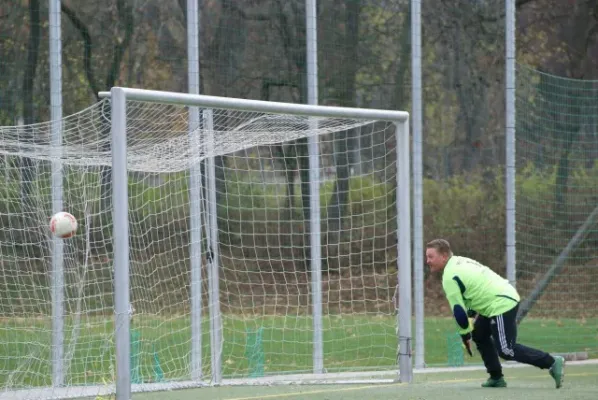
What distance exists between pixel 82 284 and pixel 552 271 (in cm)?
678

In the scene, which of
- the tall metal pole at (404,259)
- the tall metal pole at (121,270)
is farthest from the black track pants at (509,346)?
the tall metal pole at (121,270)

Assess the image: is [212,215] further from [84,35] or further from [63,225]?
[63,225]

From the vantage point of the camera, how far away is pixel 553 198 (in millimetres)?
16547

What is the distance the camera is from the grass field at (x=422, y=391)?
34.7 ft

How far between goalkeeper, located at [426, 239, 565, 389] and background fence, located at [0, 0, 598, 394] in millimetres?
3394

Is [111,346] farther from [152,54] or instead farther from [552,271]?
[552,271]

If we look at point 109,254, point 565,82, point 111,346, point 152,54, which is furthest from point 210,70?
point 565,82

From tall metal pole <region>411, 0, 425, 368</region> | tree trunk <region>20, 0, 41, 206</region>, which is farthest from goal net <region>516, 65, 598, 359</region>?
tree trunk <region>20, 0, 41, 206</region>

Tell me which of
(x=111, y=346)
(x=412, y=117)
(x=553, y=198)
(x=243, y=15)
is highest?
(x=243, y=15)

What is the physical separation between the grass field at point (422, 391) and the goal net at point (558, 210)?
3.20 m

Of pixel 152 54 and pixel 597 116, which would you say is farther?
pixel 597 116

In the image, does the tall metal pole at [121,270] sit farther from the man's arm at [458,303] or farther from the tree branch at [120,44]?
the tree branch at [120,44]

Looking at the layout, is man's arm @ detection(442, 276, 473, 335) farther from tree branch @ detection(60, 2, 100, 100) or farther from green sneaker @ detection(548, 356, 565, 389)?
tree branch @ detection(60, 2, 100, 100)

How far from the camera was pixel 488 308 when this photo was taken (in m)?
11.5
